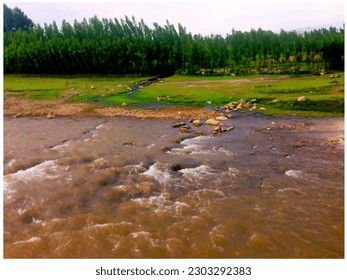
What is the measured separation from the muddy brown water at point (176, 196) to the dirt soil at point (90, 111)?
9.02 metres

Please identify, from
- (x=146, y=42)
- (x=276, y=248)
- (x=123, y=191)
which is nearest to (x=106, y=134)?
(x=123, y=191)

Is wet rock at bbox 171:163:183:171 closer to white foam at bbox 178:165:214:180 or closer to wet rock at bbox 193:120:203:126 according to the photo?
white foam at bbox 178:165:214:180

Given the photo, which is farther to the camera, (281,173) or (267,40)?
(267,40)

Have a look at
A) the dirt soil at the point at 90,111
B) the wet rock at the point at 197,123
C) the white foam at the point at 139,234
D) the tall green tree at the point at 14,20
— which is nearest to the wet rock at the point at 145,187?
the white foam at the point at 139,234

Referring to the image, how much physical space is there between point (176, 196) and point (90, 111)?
25729 millimetres

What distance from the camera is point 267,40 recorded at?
9781 centimetres

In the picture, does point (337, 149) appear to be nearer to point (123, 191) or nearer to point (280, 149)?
point (280, 149)

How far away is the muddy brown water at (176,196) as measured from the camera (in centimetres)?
1216

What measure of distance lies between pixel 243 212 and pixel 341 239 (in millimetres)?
3750

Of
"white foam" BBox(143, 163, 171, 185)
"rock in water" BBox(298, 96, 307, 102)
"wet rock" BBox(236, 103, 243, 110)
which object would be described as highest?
"rock in water" BBox(298, 96, 307, 102)

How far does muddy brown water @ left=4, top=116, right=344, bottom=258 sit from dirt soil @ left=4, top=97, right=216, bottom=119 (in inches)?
355

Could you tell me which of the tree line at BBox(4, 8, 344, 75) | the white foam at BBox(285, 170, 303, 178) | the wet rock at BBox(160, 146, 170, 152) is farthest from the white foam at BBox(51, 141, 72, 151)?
the tree line at BBox(4, 8, 344, 75)

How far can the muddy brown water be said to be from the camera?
12.2 m

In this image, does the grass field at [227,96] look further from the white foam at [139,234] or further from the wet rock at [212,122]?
the white foam at [139,234]
